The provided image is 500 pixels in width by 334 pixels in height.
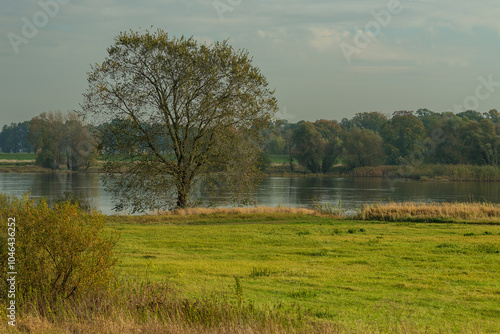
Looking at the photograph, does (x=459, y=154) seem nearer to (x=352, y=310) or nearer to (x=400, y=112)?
(x=400, y=112)

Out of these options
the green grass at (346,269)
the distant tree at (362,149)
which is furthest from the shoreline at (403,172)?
the green grass at (346,269)

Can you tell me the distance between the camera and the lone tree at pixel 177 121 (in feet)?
112

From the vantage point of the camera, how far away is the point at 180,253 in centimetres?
1720

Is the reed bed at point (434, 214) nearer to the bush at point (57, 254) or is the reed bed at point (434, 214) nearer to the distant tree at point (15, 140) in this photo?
the bush at point (57, 254)

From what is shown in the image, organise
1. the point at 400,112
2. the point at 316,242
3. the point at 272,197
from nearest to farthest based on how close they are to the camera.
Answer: the point at 316,242 < the point at 272,197 < the point at 400,112

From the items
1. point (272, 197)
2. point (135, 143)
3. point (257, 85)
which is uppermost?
point (257, 85)

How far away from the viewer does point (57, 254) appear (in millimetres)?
9219

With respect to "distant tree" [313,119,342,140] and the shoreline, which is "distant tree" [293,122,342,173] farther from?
"distant tree" [313,119,342,140]

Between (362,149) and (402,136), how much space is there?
13.5 metres

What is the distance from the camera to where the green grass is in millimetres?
9400

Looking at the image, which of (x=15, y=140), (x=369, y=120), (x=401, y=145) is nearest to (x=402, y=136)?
(x=401, y=145)

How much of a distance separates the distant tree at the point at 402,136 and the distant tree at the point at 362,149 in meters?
4.08

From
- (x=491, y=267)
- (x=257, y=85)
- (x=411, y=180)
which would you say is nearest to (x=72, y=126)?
(x=411, y=180)

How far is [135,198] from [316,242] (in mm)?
17888
